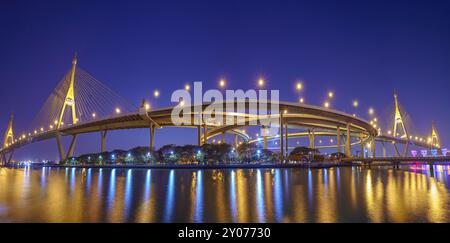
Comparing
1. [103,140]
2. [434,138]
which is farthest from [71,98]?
[434,138]

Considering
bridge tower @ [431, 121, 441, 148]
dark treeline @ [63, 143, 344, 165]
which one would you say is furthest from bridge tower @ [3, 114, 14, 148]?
bridge tower @ [431, 121, 441, 148]

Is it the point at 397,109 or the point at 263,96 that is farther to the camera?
the point at 397,109

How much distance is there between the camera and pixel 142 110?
6309 cm

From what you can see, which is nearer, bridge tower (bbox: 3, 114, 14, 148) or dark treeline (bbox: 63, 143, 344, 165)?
dark treeline (bbox: 63, 143, 344, 165)

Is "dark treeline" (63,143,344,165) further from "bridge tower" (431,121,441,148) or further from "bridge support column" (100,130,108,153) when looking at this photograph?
"bridge tower" (431,121,441,148)

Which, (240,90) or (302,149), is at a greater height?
(240,90)

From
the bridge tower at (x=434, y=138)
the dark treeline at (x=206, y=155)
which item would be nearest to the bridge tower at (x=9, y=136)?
the dark treeline at (x=206, y=155)

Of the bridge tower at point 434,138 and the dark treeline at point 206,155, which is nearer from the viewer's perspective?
the dark treeline at point 206,155

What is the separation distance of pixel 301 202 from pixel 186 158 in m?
54.6

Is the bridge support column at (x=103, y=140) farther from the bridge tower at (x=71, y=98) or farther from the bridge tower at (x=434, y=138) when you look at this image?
the bridge tower at (x=434, y=138)

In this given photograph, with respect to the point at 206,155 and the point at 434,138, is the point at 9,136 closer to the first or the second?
the point at 206,155

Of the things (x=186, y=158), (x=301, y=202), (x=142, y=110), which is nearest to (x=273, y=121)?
(x=186, y=158)

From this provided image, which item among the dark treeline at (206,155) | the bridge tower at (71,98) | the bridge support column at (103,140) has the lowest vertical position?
the dark treeline at (206,155)
